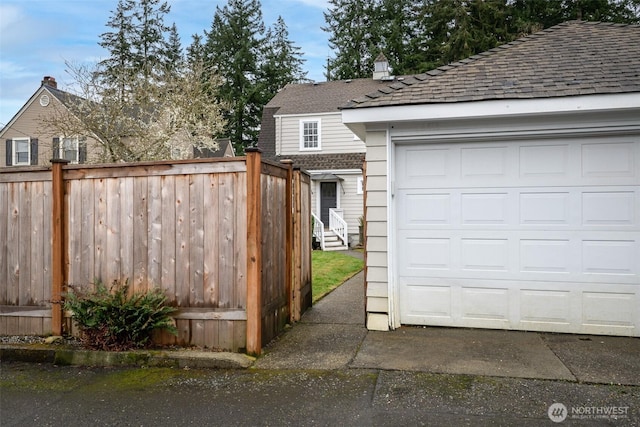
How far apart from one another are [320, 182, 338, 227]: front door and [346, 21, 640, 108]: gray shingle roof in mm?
12560

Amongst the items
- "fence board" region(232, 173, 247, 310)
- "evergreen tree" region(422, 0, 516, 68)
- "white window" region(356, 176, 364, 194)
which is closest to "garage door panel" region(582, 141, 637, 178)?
"fence board" region(232, 173, 247, 310)

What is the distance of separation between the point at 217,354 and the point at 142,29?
31.2 m

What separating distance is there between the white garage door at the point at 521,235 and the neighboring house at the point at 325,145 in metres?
11.5

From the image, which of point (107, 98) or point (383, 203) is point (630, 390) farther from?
point (107, 98)

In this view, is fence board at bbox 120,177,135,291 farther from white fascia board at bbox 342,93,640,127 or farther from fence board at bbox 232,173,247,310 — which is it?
white fascia board at bbox 342,93,640,127

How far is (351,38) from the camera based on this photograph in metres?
30.1

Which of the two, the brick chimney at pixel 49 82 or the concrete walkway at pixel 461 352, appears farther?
the brick chimney at pixel 49 82

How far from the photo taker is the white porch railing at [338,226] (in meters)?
17.2

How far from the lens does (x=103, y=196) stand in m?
4.95

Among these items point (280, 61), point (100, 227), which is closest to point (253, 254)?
point (100, 227)

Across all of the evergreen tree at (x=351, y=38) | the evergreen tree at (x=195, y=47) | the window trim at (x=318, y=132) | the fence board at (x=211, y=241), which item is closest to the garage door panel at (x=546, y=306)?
the fence board at (x=211, y=241)

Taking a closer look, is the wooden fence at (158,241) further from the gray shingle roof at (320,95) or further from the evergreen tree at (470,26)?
the evergreen tree at (470,26)

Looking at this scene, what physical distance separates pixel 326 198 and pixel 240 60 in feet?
58.0

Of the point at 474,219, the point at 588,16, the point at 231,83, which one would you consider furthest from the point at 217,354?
the point at 231,83
